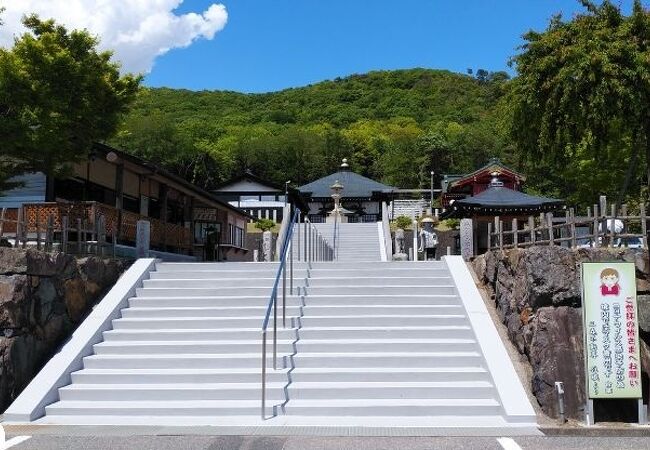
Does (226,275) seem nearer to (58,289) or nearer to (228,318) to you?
(228,318)

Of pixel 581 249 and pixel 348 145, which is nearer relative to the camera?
pixel 581 249

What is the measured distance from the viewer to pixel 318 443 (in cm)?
630

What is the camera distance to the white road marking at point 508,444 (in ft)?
20.1

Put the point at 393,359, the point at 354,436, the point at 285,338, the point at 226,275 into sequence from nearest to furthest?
the point at 354,436, the point at 393,359, the point at 285,338, the point at 226,275

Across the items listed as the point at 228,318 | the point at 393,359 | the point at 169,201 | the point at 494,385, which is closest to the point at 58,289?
the point at 228,318

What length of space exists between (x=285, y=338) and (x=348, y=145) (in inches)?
2468

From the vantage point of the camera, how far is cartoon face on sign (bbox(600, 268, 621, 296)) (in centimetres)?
744

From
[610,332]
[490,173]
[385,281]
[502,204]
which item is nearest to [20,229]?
[385,281]

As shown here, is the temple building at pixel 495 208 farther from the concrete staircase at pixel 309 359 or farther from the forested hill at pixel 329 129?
the forested hill at pixel 329 129

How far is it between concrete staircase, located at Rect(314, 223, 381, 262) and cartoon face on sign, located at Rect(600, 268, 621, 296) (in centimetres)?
1316

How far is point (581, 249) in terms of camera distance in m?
8.38

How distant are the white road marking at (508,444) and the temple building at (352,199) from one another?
110ft

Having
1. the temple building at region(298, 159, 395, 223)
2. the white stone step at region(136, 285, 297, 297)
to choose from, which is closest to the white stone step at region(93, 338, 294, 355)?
the white stone step at region(136, 285, 297, 297)

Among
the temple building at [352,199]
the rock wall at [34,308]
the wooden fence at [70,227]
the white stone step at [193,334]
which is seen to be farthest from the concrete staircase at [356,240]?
the temple building at [352,199]
